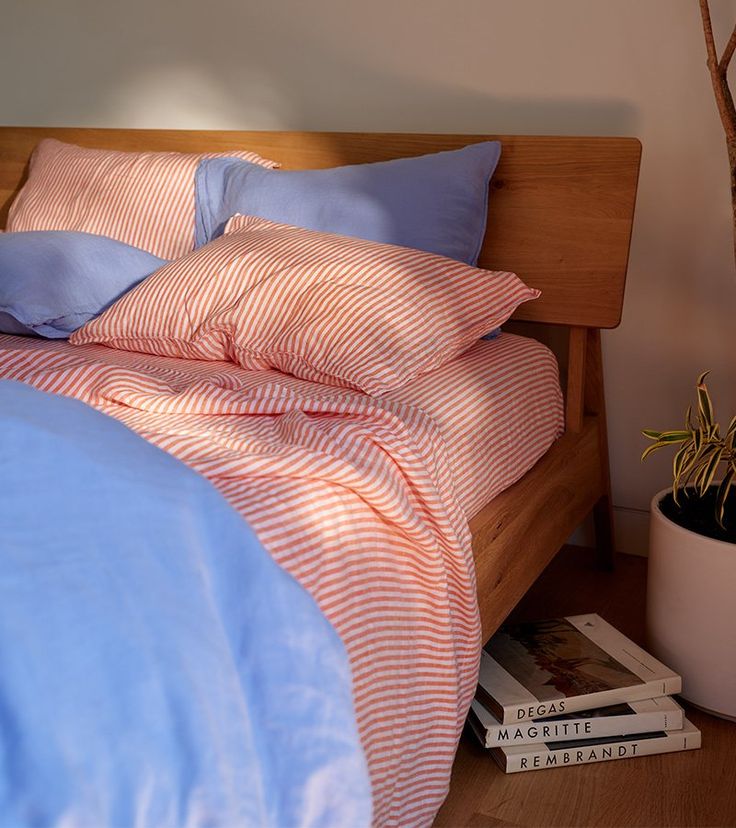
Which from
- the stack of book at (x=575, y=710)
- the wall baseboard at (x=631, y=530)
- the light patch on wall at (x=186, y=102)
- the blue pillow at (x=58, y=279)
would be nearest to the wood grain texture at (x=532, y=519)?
the stack of book at (x=575, y=710)

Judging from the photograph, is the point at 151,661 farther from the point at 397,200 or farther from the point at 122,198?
the point at 122,198

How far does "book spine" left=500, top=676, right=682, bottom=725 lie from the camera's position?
1524mm

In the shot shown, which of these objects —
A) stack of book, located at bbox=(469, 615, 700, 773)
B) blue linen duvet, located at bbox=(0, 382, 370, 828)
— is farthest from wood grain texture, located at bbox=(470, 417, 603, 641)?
blue linen duvet, located at bbox=(0, 382, 370, 828)

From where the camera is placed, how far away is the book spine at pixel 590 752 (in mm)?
Answer: 1527

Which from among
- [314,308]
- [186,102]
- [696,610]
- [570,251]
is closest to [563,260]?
[570,251]

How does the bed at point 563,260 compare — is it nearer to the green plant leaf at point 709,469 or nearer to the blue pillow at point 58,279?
the blue pillow at point 58,279

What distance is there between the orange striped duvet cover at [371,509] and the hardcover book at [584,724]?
0.20 metres

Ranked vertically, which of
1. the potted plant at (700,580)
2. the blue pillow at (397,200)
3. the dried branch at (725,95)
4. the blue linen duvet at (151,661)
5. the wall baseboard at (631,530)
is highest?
the dried branch at (725,95)

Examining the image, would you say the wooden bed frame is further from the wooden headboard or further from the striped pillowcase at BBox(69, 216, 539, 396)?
the striped pillowcase at BBox(69, 216, 539, 396)

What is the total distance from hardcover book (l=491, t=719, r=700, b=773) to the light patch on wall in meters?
1.71

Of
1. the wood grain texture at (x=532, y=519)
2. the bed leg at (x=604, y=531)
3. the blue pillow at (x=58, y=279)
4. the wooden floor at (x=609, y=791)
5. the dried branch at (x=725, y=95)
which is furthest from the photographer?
the bed leg at (x=604, y=531)

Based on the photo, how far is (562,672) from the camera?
1.63 meters

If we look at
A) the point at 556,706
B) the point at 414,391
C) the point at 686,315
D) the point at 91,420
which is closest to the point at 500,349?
the point at 414,391

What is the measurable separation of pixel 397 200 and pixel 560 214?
35 centimetres
